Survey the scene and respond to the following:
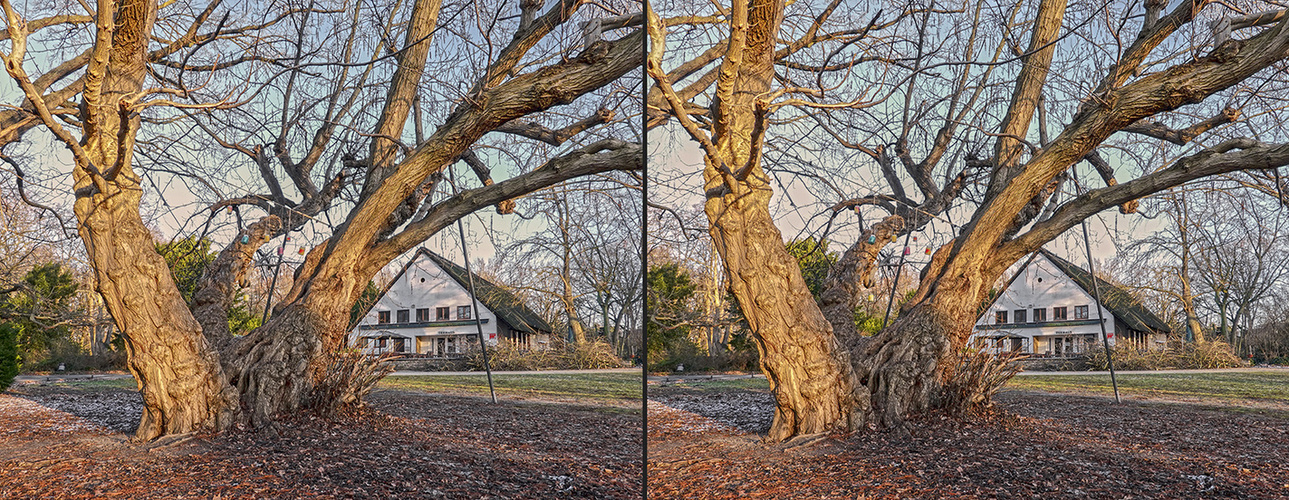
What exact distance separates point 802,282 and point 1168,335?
1483 millimetres

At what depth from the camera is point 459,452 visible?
2799 millimetres

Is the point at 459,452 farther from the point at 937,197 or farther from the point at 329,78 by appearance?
the point at 937,197

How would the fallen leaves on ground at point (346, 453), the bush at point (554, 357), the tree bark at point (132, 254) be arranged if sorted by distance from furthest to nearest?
the bush at point (554, 357)
the tree bark at point (132, 254)
the fallen leaves on ground at point (346, 453)

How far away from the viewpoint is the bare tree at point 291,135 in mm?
2693

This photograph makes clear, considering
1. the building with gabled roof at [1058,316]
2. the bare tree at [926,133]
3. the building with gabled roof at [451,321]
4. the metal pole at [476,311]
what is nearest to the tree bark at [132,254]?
the building with gabled roof at [451,321]

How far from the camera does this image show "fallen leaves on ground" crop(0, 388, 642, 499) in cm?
242

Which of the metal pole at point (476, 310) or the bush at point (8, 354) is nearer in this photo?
the bush at point (8, 354)

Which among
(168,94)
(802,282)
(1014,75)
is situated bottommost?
(802,282)

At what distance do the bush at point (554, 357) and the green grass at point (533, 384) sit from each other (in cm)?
5

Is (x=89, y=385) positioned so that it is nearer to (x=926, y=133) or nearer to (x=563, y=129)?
(x=563, y=129)

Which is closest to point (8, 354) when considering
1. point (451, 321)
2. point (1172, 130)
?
point (451, 321)

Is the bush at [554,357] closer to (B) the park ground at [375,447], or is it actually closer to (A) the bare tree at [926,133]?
(B) the park ground at [375,447]

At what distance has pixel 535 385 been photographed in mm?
2947

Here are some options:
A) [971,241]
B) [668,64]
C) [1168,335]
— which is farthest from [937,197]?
[668,64]
